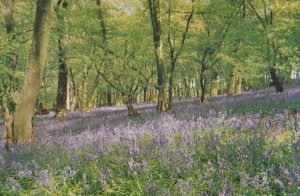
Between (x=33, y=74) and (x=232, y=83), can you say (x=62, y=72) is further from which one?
(x=232, y=83)

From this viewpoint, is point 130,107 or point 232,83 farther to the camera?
point 232,83

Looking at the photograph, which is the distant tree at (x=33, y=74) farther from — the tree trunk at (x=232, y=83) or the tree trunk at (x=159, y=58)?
the tree trunk at (x=232, y=83)

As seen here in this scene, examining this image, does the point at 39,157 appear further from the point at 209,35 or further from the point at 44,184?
the point at 209,35

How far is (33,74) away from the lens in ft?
30.8

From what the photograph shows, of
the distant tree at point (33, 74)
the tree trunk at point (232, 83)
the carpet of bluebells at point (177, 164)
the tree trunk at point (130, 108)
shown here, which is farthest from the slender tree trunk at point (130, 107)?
the tree trunk at point (232, 83)

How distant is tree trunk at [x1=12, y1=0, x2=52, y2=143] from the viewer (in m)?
9.32

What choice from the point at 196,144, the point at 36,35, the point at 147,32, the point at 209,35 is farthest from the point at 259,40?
the point at 196,144

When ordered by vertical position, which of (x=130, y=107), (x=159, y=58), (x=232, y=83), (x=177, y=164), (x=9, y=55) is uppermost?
(x=9, y=55)

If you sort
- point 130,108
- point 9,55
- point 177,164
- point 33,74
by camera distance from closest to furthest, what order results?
1. point 177,164
2. point 33,74
3. point 130,108
4. point 9,55

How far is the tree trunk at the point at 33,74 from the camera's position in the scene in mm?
9320

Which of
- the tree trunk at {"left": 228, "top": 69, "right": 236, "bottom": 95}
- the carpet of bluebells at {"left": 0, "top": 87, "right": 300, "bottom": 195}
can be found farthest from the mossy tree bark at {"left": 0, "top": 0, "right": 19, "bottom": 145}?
the tree trunk at {"left": 228, "top": 69, "right": 236, "bottom": 95}

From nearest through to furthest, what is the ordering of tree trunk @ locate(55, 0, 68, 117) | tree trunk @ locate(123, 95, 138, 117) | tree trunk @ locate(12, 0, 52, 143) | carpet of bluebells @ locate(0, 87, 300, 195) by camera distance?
carpet of bluebells @ locate(0, 87, 300, 195)
tree trunk @ locate(12, 0, 52, 143)
tree trunk @ locate(123, 95, 138, 117)
tree trunk @ locate(55, 0, 68, 117)

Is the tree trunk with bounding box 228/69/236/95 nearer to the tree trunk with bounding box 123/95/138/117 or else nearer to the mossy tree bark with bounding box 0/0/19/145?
the tree trunk with bounding box 123/95/138/117

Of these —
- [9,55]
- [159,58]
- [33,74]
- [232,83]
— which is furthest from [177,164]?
[232,83]
